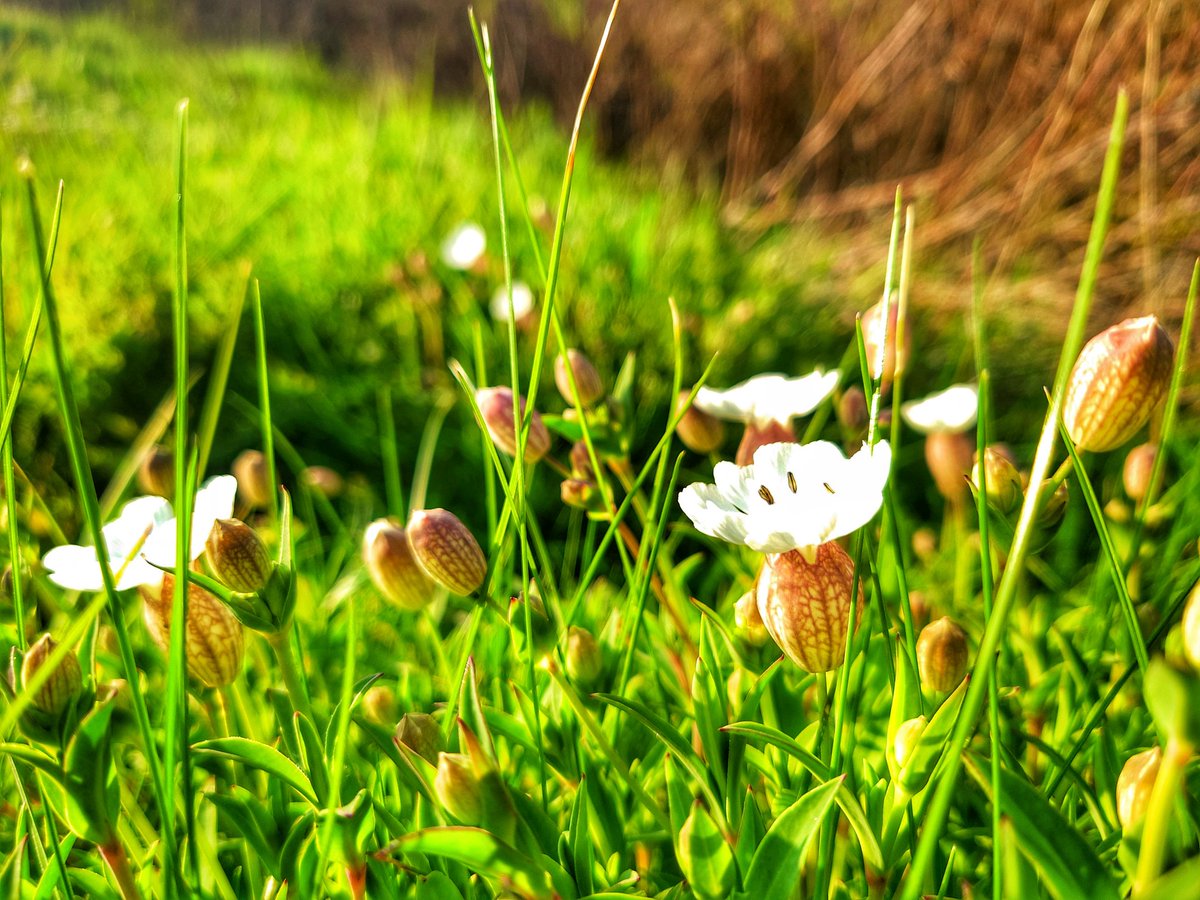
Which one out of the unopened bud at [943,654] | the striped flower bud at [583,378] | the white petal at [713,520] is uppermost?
the striped flower bud at [583,378]

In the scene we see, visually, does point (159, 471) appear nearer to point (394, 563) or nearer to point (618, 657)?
point (394, 563)

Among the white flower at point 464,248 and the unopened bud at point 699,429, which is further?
the white flower at point 464,248

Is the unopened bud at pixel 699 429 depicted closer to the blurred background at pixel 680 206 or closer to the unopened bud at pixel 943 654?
the unopened bud at pixel 943 654

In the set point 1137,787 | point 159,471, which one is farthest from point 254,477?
point 1137,787

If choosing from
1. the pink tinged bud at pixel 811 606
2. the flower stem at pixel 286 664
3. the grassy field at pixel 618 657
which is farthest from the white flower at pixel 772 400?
the flower stem at pixel 286 664

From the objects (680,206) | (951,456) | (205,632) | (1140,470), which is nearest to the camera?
(205,632)

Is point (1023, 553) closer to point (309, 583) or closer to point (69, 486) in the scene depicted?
point (309, 583)
